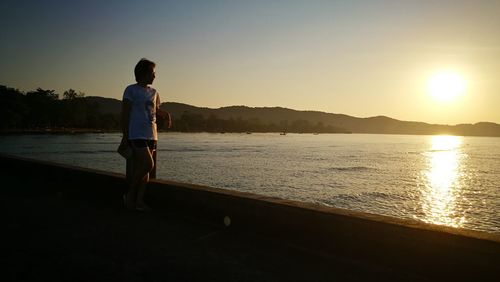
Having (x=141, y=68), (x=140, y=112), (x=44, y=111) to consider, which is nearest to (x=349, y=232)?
(x=140, y=112)

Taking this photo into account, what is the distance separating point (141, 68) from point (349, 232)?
3569 mm

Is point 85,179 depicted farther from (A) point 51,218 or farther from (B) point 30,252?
(B) point 30,252

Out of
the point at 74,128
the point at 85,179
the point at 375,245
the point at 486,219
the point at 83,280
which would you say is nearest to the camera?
the point at 83,280

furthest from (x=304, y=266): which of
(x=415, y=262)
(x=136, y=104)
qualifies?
(x=136, y=104)

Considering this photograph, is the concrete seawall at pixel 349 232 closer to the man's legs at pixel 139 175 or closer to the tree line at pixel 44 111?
the man's legs at pixel 139 175

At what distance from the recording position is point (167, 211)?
5703 millimetres

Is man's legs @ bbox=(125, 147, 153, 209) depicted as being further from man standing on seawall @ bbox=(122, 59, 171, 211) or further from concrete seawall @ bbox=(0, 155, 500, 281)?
concrete seawall @ bbox=(0, 155, 500, 281)

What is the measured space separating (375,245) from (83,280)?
8.26ft

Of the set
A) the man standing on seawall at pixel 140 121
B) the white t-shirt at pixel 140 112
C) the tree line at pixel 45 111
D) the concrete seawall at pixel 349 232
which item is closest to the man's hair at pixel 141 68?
the man standing on seawall at pixel 140 121

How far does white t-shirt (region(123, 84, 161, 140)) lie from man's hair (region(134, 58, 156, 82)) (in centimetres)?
14

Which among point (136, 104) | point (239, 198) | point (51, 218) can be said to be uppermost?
point (136, 104)

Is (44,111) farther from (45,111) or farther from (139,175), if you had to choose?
(139,175)

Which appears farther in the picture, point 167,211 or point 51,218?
point 167,211

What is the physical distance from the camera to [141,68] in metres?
5.36
